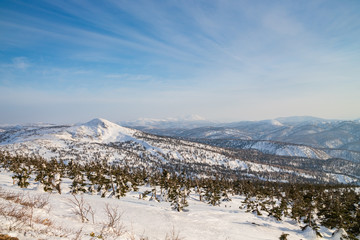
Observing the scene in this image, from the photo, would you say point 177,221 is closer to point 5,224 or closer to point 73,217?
point 73,217

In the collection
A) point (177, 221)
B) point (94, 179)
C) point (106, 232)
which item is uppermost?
point (106, 232)

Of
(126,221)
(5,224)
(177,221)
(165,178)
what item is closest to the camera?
(5,224)

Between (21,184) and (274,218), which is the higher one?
(21,184)

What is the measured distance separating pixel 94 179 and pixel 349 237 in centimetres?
5639

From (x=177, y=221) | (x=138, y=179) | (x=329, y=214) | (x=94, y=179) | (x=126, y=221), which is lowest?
(x=138, y=179)

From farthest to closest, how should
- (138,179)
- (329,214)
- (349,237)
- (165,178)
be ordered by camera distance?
(138,179), (165,178), (329,214), (349,237)

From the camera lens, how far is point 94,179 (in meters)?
49.5

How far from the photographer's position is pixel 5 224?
28.3ft

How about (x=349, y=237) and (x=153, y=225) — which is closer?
(x=153, y=225)

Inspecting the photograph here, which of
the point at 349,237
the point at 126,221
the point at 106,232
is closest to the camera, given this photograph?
the point at 106,232

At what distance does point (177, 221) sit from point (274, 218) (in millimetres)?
30602

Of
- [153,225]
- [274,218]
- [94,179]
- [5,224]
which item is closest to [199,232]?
[153,225]

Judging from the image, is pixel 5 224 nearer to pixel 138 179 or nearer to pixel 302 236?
pixel 302 236

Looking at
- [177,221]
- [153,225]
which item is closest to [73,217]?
[153,225]
